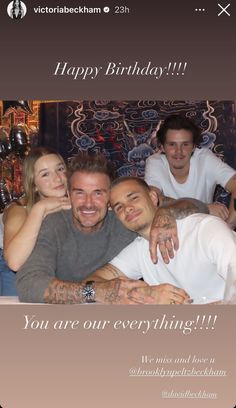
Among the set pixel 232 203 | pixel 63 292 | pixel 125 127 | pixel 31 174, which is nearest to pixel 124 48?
pixel 125 127

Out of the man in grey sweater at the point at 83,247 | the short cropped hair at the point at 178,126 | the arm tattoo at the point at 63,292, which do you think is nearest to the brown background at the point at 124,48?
the short cropped hair at the point at 178,126

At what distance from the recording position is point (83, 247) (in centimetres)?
171

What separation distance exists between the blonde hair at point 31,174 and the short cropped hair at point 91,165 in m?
0.08

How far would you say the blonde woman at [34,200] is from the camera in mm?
1705

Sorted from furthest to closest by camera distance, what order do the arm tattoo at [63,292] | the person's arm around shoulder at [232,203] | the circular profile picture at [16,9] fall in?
the person's arm around shoulder at [232,203]
the circular profile picture at [16,9]
the arm tattoo at [63,292]

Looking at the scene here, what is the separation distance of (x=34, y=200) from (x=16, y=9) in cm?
56

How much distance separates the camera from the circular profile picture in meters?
1.70

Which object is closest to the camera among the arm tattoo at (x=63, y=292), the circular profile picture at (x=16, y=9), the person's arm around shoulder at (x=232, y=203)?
the arm tattoo at (x=63, y=292)

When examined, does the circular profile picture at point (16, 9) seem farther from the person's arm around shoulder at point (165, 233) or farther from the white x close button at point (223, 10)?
the person's arm around shoulder at point (165, 233)

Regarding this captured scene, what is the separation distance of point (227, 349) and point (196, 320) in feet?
0.40

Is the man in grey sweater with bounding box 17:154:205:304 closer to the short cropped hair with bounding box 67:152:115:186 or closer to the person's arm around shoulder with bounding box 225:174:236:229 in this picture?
the short cropped hair with bounding box 67:152:115:186

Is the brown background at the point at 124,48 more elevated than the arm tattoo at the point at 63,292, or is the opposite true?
the brown background at the point at 124,48

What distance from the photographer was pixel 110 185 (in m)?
1.71

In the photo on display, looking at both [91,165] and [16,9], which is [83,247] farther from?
[16,9]
